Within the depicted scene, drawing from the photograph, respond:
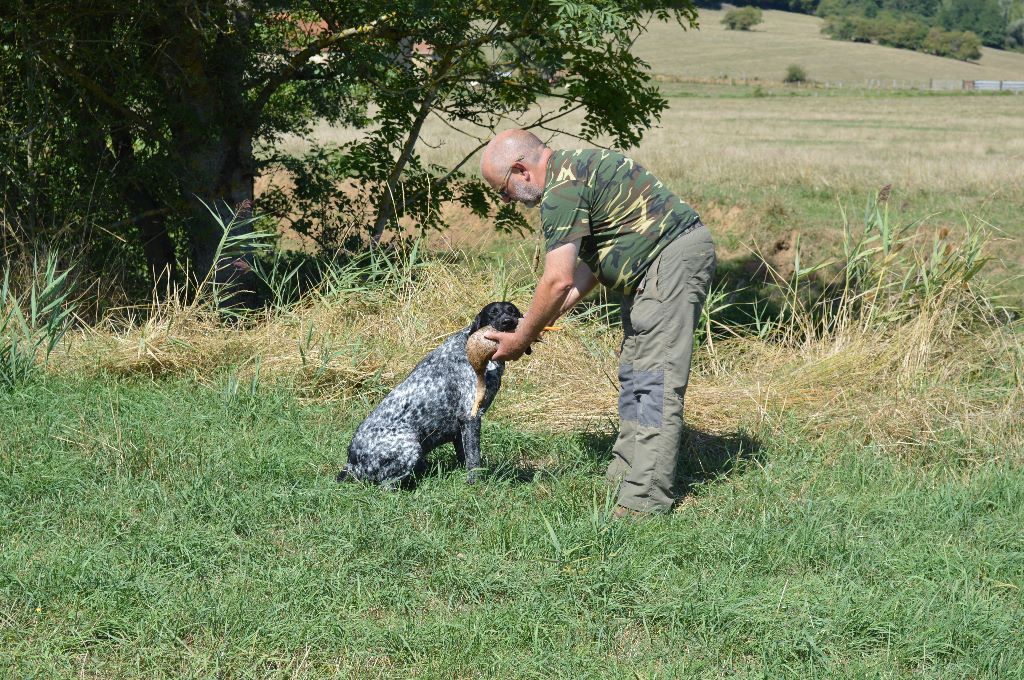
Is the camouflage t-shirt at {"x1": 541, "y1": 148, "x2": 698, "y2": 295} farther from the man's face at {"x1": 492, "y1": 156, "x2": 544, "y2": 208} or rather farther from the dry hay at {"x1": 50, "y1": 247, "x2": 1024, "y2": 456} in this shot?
the dry hay at {"x1": 50, "y1": 247, "x2": 1024, "y2": 456}

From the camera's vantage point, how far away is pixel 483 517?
4.74m

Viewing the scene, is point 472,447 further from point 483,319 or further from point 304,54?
point 304,54

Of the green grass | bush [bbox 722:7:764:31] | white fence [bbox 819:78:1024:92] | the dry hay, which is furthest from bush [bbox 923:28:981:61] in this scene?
the green grass

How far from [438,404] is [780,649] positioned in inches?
78.5

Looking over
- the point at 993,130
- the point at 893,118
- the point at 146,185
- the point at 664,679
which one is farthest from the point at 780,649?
the point at 893,118

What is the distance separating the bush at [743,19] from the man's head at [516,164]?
355 ft

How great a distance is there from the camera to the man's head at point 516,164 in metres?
4.58

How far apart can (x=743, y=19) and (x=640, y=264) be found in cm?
10823

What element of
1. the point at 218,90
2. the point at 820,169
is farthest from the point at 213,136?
the point at 820,169

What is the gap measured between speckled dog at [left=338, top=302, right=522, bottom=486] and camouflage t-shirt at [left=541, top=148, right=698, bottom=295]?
0.49 m

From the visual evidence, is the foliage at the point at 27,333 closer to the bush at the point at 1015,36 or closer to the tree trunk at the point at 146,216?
the tree trunk at the point at 146,216

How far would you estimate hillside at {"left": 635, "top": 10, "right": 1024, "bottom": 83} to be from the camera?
75.7 meters

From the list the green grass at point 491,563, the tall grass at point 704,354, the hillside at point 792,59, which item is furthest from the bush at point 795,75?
the green grass at point 491,563

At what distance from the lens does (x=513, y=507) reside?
4859 millimetres
